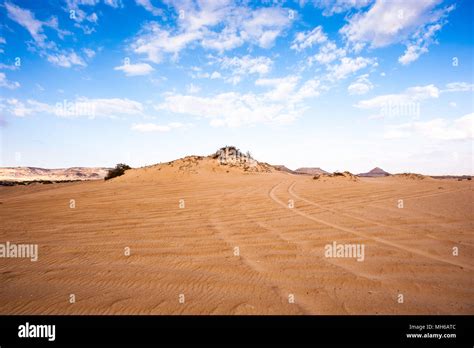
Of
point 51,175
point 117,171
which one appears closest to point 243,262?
point 117,171

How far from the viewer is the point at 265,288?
3.14 m

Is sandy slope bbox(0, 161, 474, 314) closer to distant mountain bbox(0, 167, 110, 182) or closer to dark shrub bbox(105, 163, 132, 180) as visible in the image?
dark shrub bbox(105, 163, 132, 180)

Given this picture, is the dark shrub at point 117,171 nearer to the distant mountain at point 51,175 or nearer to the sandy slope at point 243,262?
the sandy slope at point 243,262

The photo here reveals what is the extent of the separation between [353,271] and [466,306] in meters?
1.11

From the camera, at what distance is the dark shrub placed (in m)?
20.5

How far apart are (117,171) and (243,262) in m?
19.2

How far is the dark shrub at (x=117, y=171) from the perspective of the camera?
20.5m

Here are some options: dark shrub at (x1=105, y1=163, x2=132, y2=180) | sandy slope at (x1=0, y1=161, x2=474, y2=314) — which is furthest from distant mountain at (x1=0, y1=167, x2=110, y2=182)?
sandy slope at (x1=0, y1=161, x2=474, y2=314)

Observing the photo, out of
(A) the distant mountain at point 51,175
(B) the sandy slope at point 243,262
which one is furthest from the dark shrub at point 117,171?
(A) the distant mountain at point 51,175

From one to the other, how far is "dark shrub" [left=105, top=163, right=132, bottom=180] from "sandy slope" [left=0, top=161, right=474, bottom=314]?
13445 millimetres

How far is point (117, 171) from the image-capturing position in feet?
68.1
